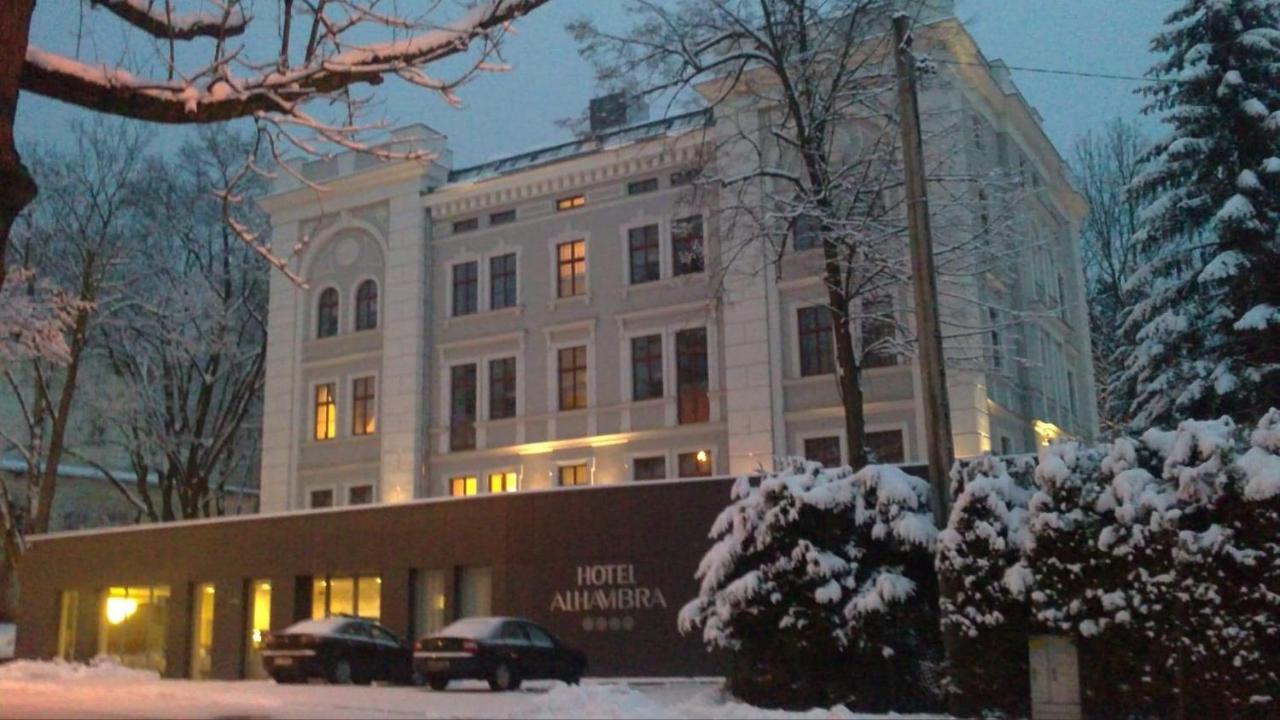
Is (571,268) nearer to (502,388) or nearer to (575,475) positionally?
(502,388)

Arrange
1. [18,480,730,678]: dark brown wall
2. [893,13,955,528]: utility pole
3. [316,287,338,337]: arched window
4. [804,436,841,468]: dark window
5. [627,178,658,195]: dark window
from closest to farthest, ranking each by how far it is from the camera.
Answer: [893,13,955,528]: utility pole < [18,480,730,678]: dark brown wall < [804,436,841,468]: dark window < [627,178,658,195]: dark window < [316,287,338,337]: arched window

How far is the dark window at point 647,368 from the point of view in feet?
111

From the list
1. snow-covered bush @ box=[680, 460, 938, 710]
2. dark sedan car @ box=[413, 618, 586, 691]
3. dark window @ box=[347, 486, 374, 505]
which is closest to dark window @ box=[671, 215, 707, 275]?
dark window @ box=[347, 486, 374, 505]

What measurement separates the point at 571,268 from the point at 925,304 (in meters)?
20.9

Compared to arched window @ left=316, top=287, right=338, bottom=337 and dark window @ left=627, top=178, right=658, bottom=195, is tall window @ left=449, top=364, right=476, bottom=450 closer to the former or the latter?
arched window @ left=316, top=287, right=338, bottom=337

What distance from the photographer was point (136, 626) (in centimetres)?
3369

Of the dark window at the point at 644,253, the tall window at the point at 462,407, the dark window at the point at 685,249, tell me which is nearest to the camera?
the dark window at the point at 685,249

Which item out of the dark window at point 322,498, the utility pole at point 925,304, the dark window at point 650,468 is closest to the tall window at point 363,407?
the dark window at point 322,498

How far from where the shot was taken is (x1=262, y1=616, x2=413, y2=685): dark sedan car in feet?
80.0

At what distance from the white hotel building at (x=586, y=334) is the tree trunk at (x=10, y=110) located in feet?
66.1

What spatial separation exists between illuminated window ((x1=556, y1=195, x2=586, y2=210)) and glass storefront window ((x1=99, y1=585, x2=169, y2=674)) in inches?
594

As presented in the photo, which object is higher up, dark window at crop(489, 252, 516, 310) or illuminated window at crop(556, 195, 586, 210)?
illuminated window at crop(556, 195, 586, 210)

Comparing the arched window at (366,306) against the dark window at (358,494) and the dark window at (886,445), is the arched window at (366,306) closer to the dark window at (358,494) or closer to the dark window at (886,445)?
the dark window at (358,494)

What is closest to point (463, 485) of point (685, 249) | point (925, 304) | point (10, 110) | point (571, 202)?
point (571, 202)
